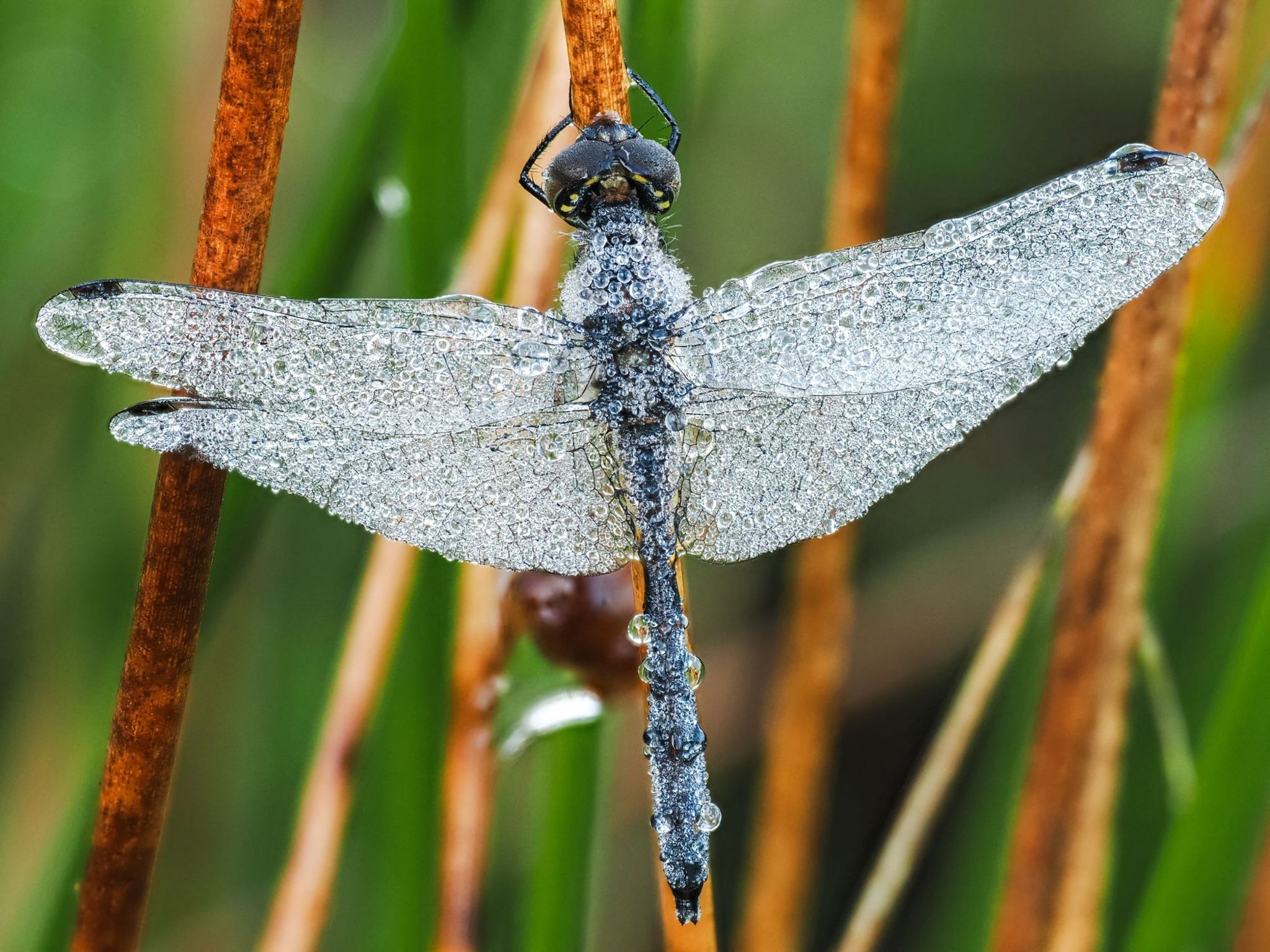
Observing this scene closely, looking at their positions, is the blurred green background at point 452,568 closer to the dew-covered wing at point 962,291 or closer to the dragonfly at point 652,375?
the dragonfly at point 652,375

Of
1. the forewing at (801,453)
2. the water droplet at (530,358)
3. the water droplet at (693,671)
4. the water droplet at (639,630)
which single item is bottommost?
the water droplet at (693,671)

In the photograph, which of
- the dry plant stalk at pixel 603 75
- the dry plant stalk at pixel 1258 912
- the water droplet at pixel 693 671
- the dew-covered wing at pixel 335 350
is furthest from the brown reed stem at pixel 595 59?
the dry plant stalk at pixel 1258 912

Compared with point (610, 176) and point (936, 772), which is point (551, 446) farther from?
point (936, 772)

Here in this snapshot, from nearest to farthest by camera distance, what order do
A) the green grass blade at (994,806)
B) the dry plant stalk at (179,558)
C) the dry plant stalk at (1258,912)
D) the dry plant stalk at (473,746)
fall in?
the dry plant stalk at (179,558)
the dry plant stalk at (473,746)
the dry plant stalk at (1258,912)
the green grass blade at (994,806)

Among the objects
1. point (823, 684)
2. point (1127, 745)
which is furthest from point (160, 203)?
point (1127, 745)

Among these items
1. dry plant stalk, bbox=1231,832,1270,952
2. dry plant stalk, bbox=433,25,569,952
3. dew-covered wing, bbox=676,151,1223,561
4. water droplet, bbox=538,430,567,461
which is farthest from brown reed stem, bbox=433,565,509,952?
dry plant stalk, bbox=1231,832,1270,952

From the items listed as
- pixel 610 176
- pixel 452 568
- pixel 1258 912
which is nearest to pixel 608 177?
pixel 610 176
